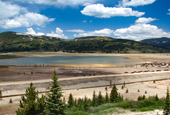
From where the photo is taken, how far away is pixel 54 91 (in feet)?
41.5

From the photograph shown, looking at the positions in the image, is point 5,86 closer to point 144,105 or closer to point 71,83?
point 71,83

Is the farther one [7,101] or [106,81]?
[106,81]

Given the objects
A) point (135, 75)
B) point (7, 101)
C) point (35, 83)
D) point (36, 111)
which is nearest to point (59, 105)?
point (36, 111)

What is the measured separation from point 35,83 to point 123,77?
93.3 feet

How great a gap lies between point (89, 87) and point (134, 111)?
74.9 feet

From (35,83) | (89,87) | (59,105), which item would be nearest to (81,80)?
(89,87)

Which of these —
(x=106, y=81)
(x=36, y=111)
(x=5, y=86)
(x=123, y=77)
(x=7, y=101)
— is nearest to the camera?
(x=36, y=111)

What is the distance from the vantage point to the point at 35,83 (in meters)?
35.1

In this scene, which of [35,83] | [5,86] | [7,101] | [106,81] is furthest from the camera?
[106,81]

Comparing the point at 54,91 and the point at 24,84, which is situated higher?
the point at 54,91

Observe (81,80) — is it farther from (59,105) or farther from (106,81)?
(59,105)

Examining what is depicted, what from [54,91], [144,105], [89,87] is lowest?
[89,87]

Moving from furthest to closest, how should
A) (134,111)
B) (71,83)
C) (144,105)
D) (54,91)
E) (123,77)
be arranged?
(123,77)
(71,83)
(144,105)
(134,111)
(54,91)

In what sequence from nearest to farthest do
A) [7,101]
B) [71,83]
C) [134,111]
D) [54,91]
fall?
1. [54,91]
2. [134,111]
3. [7,101]
4. [71,83]
